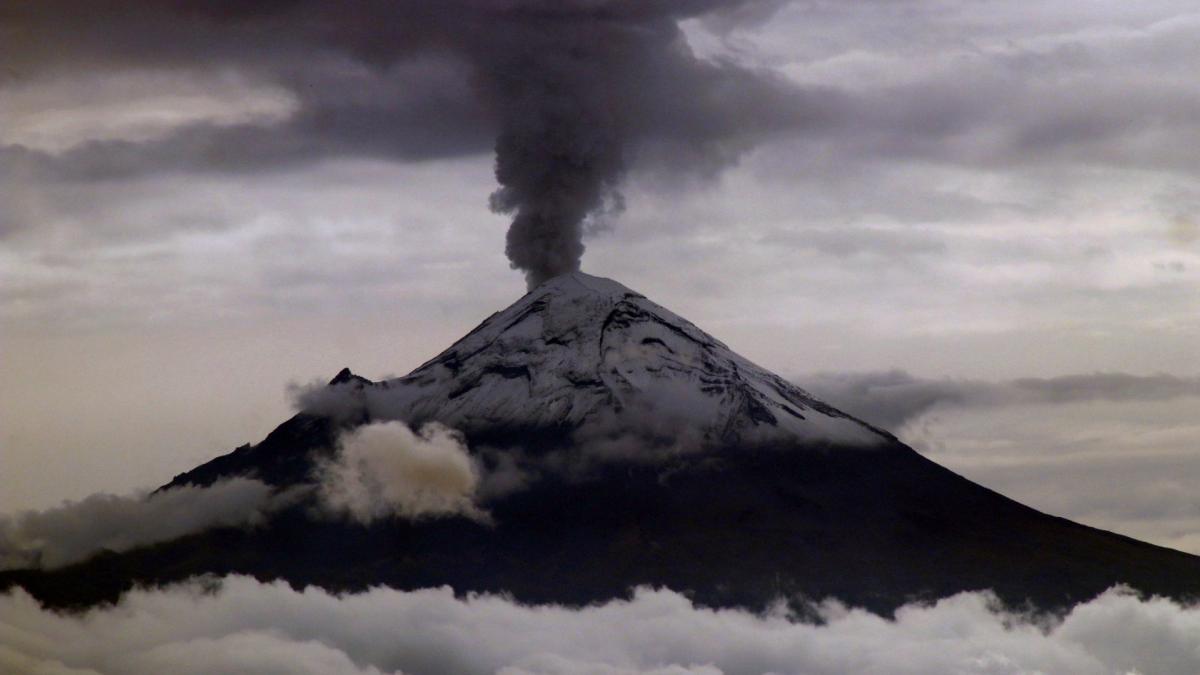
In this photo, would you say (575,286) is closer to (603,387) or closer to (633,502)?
(603,387)

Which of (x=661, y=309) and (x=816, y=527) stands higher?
(x=661, y=309)

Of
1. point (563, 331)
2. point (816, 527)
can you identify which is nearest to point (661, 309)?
point (563, 331)

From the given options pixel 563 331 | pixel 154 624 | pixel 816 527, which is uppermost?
pixel 563 331

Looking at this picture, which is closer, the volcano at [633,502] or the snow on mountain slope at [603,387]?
the volcano at [633,502]

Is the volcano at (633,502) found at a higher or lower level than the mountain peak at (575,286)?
lower

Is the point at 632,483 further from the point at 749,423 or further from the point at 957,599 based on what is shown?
the point at 957,599

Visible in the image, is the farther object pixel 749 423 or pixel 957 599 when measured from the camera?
pixel 749 423
